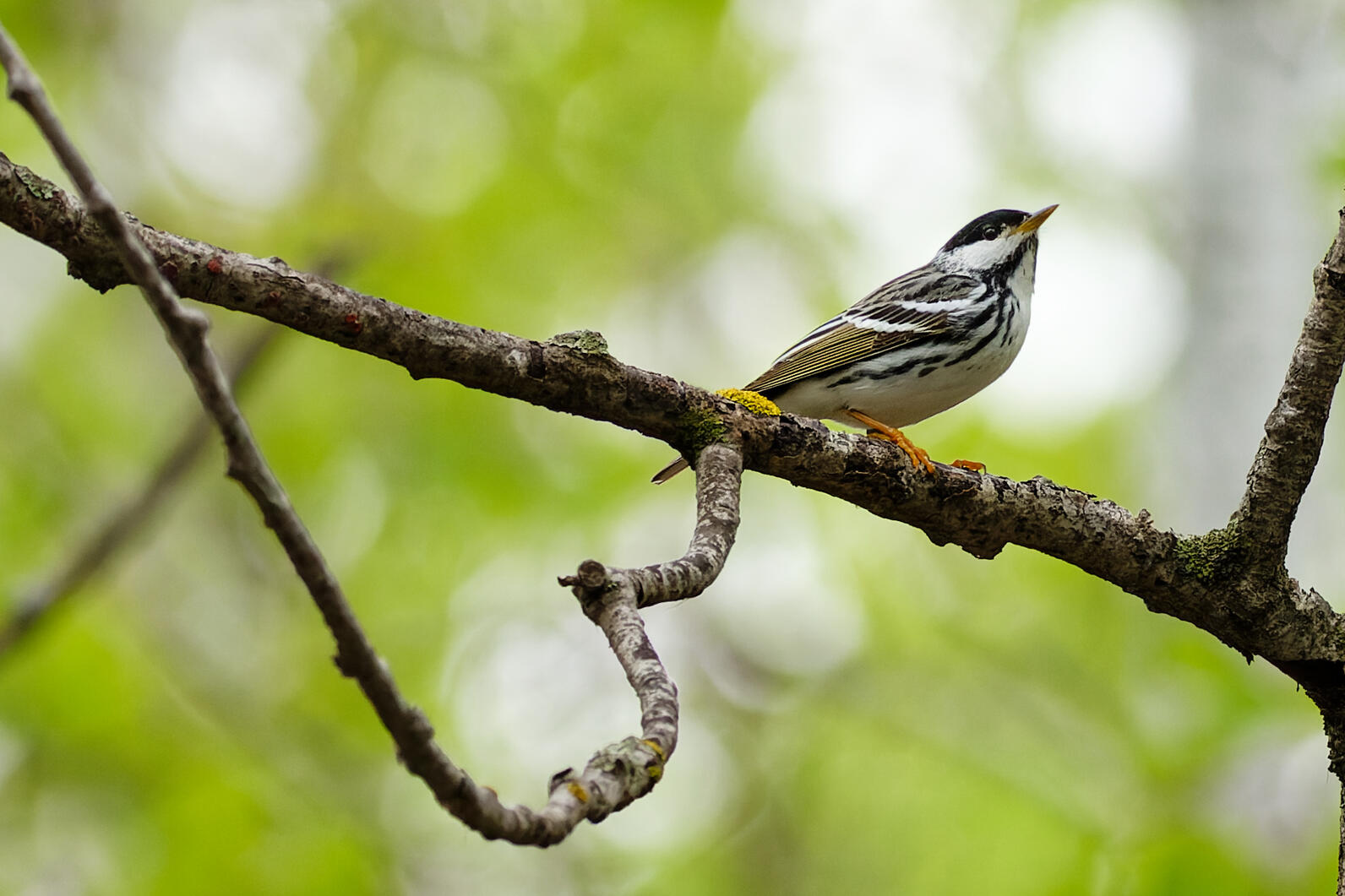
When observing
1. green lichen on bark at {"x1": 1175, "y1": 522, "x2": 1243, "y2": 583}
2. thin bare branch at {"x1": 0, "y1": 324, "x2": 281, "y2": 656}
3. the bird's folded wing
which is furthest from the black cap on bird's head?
thin bare branch at {"x1": 0, "y1": 324, "x2": 281, "y2": 656}

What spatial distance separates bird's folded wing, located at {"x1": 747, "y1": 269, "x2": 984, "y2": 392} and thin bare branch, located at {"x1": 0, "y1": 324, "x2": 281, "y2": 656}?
2.63m

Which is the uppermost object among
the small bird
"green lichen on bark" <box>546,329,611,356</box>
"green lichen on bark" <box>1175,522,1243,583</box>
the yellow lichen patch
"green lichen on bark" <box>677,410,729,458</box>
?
the small bird

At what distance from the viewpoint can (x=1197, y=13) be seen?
10.4 metres

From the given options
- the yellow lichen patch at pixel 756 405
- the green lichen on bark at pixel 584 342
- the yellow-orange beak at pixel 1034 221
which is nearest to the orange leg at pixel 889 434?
the yellow lichen patch at pixel 756 405

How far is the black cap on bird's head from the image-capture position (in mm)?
7160

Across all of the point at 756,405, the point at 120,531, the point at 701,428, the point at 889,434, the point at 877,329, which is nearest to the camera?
the point at 701,428

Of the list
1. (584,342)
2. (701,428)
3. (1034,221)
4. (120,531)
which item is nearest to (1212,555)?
(701,428)

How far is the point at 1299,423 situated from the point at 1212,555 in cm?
55

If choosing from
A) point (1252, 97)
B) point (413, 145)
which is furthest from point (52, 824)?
point (1252, 97)

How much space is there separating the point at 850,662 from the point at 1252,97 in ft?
18.9

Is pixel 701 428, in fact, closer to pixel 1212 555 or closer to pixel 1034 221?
pixel 1212 555

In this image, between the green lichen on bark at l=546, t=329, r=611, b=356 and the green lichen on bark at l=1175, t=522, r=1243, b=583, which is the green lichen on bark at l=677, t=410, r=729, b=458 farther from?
the green lichen on bark at l=1175, t=522, r=1243, b=583

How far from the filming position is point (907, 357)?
19.9ft

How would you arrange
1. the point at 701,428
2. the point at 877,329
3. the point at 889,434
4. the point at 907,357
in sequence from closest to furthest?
1. the point at 701,428
2. the point at 889,434
3. the point at 907,357
4. the point at 877,329
